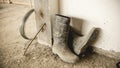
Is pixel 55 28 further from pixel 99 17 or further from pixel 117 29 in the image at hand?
pixel 117 29

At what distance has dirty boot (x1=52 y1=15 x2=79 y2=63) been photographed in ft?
4.84

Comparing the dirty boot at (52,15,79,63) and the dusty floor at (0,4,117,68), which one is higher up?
the dirty boot at (52,15,79,63)

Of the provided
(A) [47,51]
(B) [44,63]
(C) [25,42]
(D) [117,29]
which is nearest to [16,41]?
(C) [25,42]

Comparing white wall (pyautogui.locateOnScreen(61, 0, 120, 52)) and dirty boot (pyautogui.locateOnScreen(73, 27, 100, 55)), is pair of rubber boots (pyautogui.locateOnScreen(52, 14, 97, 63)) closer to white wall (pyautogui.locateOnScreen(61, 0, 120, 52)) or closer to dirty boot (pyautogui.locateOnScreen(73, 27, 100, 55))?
dirty boot (pyautogui.locateOnScreen(73, 27, 100, 55))

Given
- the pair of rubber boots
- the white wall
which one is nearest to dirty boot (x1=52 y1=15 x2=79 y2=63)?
the pair of rubber boots

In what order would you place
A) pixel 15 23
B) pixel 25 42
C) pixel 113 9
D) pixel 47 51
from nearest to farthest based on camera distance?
1. pixel 113 9
2. pixel 47 51
3. pixel 25 42
4. pixel 15 23

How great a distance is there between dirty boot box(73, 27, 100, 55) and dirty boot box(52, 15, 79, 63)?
8 centimetres

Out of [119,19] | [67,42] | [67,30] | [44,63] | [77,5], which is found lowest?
[44,63]

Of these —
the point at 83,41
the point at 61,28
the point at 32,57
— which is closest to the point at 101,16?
the point at 83,41

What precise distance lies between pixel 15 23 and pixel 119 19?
1642mm

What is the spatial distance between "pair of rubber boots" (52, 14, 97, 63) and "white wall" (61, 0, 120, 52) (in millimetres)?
108

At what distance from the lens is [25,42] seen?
1.90 metres

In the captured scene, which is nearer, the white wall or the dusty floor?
the white wall

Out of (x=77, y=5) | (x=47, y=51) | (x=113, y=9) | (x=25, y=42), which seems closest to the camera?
(x=113, y=9)
